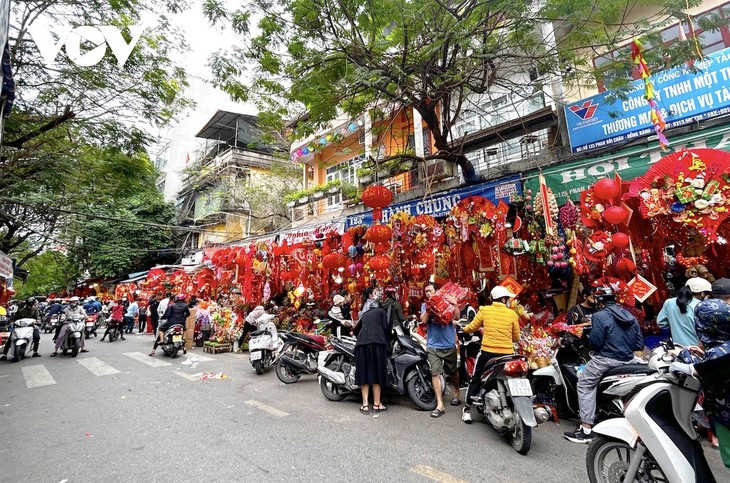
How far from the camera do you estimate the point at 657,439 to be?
2395 mm

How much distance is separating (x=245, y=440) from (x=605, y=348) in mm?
4042

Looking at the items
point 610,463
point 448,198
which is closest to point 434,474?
point 610,463

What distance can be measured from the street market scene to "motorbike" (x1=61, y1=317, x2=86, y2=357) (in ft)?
0.18

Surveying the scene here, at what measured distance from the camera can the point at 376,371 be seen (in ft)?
16.4

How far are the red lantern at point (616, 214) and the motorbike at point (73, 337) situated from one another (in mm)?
12793

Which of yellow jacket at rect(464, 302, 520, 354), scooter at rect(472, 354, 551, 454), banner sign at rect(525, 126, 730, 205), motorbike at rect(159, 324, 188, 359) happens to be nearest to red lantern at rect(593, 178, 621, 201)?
banner sign at rect(525, 126, 730, 205)

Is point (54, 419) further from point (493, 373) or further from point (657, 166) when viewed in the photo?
point (657, 166)

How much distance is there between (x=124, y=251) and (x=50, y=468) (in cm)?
2537

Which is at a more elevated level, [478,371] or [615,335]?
[615,335]

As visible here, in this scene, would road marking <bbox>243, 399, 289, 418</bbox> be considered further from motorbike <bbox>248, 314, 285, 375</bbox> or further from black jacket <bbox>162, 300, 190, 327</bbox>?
black jacket <bbox>162, 300, 190, 327</bbox>

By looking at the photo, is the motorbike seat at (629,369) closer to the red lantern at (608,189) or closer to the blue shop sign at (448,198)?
the red lantern at (608,189)

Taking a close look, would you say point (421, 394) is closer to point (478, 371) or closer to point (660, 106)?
point (478, 371)

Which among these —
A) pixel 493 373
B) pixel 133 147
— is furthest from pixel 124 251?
pixel 493 373

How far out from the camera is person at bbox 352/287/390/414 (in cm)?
498
